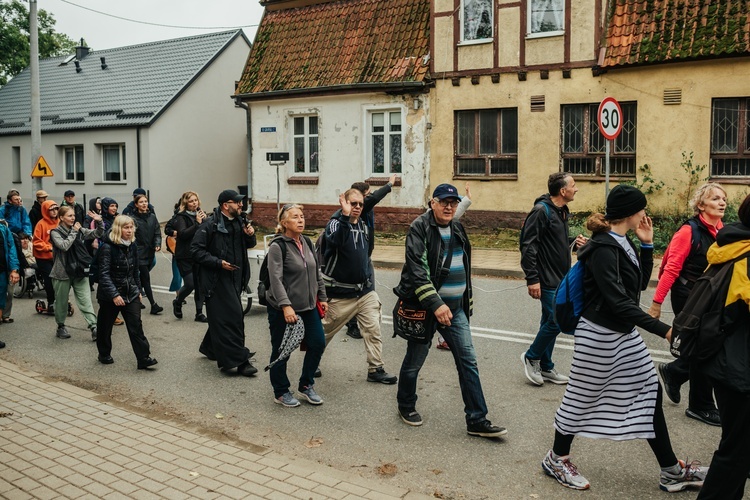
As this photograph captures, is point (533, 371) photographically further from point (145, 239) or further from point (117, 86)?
point (117, 86)

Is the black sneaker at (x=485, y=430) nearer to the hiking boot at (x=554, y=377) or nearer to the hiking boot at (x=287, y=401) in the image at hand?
the hiking boot at (x=554, y=377)

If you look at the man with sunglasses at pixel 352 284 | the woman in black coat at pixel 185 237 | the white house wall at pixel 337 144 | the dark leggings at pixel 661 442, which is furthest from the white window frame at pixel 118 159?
the dark leggings at pixel 661 442

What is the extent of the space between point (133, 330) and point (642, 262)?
5.34m

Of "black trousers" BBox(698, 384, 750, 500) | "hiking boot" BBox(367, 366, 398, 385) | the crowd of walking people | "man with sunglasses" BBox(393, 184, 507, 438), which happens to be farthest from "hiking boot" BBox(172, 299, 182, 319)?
"black trousers" BBox(698, 384, 750, 500)

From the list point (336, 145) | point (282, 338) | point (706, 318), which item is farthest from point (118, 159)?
point (706, 318)

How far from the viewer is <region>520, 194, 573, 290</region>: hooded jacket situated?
6.89 metres

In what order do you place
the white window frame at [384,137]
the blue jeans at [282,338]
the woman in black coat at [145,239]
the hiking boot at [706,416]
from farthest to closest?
the white window frame at [384,137], the woman in black coat at [145,239], the blue jeans at [282,338], the hiking boot at [706,416]

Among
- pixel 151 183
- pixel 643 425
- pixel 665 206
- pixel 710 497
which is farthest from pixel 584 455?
pixel 151 183

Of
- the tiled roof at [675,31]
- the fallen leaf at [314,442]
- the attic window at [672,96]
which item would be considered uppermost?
the tiled roof at [675,31]

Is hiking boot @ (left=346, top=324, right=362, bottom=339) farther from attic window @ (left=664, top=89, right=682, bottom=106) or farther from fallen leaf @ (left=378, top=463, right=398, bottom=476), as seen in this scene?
attic window @ (left=664, top=89, right=682, bottom=106)

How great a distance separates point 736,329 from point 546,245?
3056mm

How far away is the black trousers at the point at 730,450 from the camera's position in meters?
3.93

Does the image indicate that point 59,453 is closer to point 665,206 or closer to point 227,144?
point 665,206

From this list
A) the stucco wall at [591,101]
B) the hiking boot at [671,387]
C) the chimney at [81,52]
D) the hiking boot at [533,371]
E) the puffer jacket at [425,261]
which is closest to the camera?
the puffer jacket at [425,261]
